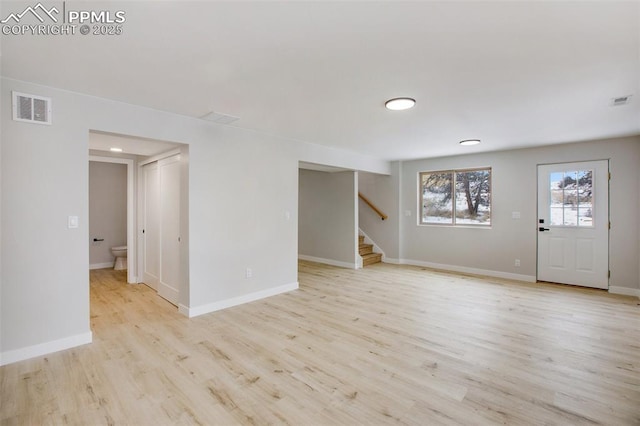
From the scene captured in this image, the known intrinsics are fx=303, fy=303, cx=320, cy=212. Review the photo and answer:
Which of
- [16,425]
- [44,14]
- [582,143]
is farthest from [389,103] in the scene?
[582,143]

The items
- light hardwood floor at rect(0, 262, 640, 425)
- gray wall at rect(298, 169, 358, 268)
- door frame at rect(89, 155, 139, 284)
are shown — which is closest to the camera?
light hardwood floor at rect(0, 262, 640, 425)

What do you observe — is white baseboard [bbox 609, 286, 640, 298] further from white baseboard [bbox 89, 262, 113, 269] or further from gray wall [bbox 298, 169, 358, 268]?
white baseboard [bbox 89, 262, 113, 269]

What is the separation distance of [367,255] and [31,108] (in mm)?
6031

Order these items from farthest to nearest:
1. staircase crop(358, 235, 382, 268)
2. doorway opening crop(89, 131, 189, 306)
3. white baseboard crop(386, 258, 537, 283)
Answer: staircase crop(358, 235, 382, 268) < white baseboard crop(386, 258, 537, 283) < doorway opening crop(89, 131, 189, 306)

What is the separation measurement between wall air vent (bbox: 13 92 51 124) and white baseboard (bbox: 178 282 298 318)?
2381 mm

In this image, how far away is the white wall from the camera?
8.38 ft

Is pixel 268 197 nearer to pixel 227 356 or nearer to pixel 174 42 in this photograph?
pixel 227 356

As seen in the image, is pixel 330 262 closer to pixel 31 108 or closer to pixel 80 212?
pixel 80 212

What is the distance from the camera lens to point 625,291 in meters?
4.65

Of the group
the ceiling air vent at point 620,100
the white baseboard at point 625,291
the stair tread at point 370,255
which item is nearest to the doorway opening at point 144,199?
the stair tread at point 370,255

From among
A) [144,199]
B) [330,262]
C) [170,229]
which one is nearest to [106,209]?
[144,199]

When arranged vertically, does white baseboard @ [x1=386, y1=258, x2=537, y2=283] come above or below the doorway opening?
below

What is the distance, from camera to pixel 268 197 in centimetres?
450

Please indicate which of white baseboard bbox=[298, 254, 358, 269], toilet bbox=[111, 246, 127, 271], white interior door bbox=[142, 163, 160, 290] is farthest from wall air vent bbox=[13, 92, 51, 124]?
white baseboard bbox=[298, 254, 358, 269]
